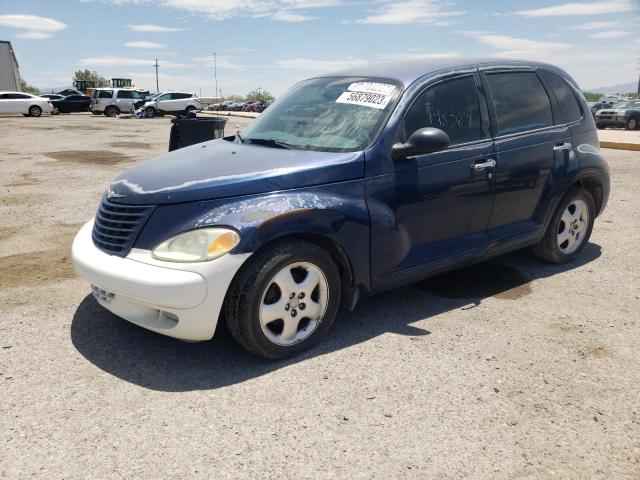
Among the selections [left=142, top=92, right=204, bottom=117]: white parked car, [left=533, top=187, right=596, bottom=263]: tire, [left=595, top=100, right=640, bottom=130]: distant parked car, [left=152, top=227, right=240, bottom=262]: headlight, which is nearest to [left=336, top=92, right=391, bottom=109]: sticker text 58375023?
[left=152, top=227, right=240, bottom=262]: headlight

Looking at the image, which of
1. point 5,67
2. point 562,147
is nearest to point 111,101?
point 5,67

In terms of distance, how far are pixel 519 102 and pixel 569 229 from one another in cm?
132

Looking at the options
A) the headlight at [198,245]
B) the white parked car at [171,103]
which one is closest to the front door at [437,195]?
the headlight at [198,245]

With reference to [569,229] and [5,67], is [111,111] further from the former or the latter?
[569,229]

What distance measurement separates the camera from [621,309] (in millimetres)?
4148

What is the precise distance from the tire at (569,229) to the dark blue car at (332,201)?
0.08m

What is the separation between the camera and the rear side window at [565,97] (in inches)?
188

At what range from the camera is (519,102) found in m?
4.46

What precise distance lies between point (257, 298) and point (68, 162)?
10.3m

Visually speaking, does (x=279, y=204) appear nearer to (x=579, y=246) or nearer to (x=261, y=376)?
(x=261, y=376)

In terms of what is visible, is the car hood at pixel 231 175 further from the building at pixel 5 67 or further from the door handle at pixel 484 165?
the building at pixel 5 67

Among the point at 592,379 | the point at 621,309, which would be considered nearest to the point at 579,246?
the point at 621,309

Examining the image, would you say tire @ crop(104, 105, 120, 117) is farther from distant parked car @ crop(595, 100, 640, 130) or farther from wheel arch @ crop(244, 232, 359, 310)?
wheel arch @ crop(244, 232, 359, 310)

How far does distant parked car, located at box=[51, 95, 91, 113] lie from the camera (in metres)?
37.5
